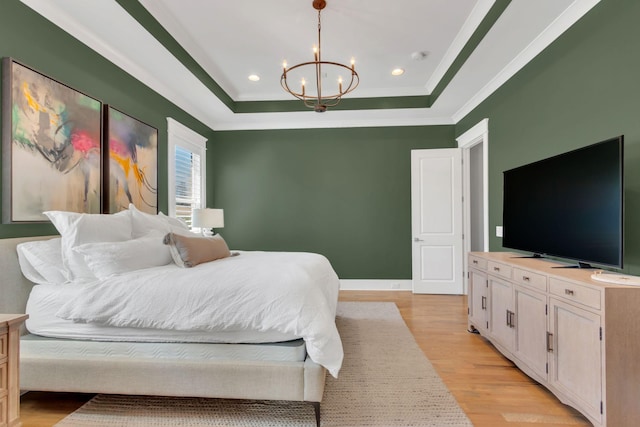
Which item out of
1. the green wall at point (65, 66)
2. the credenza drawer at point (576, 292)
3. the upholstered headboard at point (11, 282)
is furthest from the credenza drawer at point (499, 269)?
the green wall at point (65, 66)

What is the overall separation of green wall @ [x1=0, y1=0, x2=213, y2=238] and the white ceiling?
0.30 ft

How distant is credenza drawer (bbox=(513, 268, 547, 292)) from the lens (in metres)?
1.99

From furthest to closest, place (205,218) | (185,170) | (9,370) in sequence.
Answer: (185,170) < (205,218) < (9,370)

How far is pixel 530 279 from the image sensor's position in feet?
6.97

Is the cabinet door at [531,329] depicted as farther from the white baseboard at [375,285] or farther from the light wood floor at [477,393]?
the white baseboard at [375,285]

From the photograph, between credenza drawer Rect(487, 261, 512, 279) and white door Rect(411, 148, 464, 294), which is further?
white door Rect(411, 148, 464, 294)

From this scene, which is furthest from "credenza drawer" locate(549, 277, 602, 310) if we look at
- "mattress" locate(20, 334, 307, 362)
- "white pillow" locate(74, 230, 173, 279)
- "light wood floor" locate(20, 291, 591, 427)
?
"white pillow" locate(74, 230, 173, 279)

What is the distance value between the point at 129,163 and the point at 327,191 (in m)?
2.84

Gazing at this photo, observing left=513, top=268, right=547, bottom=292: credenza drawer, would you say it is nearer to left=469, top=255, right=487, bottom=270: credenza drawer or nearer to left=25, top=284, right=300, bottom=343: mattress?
Answer: left=469, top=255, right=487, bottom=270: credenza drawer

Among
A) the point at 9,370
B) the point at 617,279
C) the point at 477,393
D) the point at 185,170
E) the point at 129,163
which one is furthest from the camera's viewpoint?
the point at 185,170

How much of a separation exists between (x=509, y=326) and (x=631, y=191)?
122 cm

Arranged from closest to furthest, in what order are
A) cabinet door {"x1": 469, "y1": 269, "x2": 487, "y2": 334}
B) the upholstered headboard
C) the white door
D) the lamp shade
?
1. the upholstered headboard
2. cabinet door {"x1": 469, "y1": 269, "x2": 487, "y2": 334}
3. the lamp shade
4. the white door

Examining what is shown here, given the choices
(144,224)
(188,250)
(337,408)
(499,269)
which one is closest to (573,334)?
(499,269)

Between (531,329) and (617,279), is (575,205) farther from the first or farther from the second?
(531,329)
